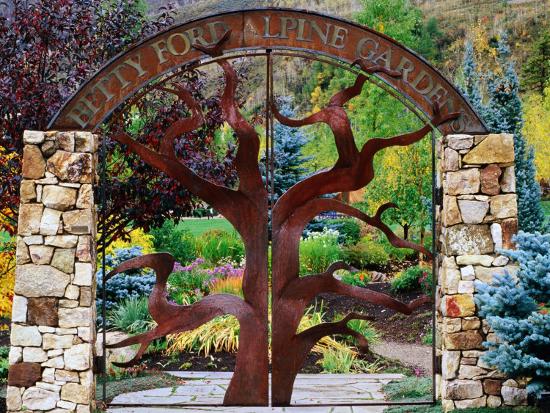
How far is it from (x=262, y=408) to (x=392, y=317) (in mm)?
5282

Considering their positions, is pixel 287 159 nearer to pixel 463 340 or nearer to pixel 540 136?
pixel 540 136

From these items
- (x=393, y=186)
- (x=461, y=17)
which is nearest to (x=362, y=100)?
(x=393, y=186)

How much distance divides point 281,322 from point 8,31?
434 centimetres

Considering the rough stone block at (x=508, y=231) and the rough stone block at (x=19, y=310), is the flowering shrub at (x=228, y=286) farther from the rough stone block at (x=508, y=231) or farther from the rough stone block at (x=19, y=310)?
the rough stone block at (x=508, y=231)

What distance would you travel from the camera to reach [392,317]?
1169 cm

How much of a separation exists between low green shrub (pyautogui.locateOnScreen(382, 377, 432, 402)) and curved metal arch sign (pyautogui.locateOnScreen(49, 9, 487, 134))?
2453mm

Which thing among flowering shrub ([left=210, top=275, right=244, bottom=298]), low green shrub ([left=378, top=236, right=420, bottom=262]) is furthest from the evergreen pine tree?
flowering shrub ([left=210, top=275, right=244, bottom=298])

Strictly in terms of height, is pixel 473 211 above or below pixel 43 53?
below

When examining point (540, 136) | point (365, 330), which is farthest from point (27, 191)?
point (540, 136)

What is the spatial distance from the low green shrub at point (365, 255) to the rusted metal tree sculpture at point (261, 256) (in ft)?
23.1

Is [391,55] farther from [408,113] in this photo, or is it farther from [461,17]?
[461,17]

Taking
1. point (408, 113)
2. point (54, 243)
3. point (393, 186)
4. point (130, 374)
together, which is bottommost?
point (130, 374)

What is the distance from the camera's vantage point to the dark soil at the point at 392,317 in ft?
35.8

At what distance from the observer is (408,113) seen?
16781 millimetres
